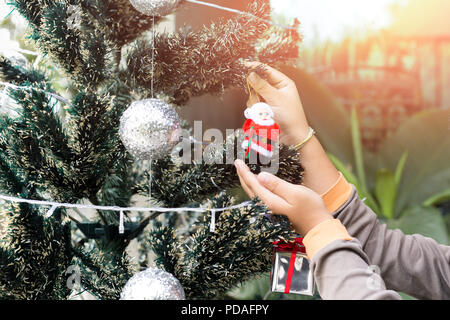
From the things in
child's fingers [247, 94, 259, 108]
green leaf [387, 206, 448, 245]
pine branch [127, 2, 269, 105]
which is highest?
pine branch [127, 2, 269, 105]

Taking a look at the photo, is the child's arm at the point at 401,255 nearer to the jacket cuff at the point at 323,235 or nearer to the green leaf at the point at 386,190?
the jacket cuff at the point at 323,235

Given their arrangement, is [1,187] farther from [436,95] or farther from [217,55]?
[436,95]

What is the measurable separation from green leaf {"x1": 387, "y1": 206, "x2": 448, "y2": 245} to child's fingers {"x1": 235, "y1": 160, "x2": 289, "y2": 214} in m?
0.92

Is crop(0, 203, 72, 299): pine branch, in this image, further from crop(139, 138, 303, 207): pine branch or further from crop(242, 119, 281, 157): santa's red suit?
crop(242, 119, 281, 157): santa's red suit

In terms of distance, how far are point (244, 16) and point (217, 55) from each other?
0.06 m

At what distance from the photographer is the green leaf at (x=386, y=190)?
1.35 meters

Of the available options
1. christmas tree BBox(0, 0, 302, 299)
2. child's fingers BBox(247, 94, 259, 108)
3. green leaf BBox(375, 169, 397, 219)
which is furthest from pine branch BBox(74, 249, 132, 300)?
green leaf BBox(375, 169, 397, 219)

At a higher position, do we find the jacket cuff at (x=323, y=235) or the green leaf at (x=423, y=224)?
the jacket cuff at (x=323, y=235)

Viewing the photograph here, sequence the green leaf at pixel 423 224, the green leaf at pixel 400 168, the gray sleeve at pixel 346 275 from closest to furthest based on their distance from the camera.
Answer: the gray sleeve at pixel 346 275 → the green leaf at pixel 423 224 → the green leaf at pixel 400 168

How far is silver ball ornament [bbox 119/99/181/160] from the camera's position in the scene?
1.38 feet

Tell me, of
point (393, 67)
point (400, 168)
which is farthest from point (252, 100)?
point (393, 67)

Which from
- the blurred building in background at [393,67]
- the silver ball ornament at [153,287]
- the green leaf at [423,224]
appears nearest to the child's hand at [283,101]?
the silver ball ornament at [153,287]

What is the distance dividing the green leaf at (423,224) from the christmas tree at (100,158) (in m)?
0.88

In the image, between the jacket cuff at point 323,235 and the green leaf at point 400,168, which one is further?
the green leaf at point 400,168
